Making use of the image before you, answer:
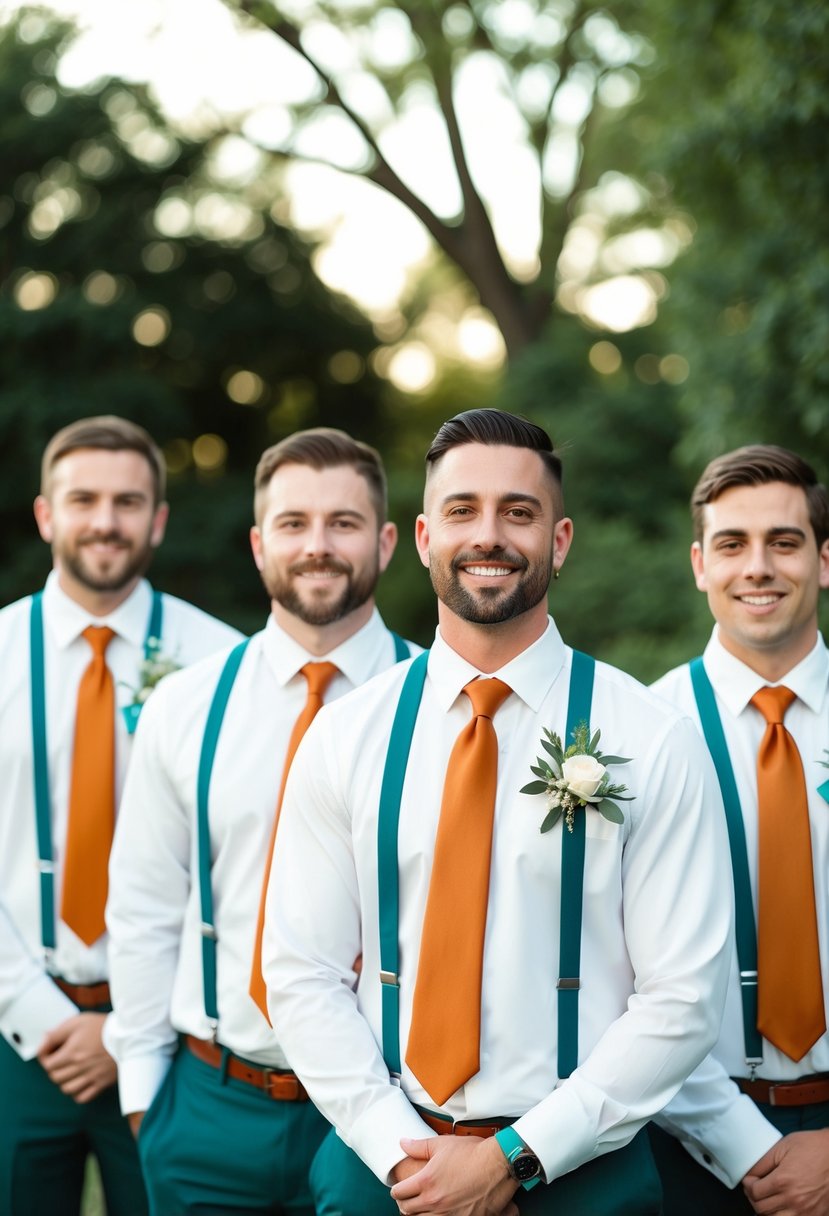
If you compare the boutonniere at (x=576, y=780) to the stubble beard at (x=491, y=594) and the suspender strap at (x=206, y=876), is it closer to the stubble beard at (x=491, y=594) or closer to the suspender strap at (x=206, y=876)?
the stubble beard at (x=491, y=594)

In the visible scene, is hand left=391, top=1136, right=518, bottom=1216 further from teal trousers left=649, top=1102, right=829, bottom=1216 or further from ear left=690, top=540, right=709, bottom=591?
ear left=690, top=540, right=709, bottom=591

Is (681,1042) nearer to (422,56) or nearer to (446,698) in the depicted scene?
(446,698)

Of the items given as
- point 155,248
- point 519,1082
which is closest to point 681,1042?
point 519,1082

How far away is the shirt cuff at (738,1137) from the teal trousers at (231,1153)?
97cm

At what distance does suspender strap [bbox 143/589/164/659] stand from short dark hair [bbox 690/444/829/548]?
5.84 feet

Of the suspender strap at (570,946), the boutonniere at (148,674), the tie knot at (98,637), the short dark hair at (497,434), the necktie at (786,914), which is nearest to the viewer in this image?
the suspender strap at (570,946)

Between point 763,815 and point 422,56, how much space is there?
47.9 ft

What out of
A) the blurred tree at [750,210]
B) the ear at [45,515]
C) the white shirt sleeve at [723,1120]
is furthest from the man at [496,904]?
the blurred tree at [750,210]

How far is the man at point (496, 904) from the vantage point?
2611 millimetres

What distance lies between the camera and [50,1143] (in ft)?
12.5

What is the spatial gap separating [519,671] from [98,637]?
1.75 meters

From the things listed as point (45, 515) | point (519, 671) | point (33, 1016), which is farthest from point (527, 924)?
point (45, 515)

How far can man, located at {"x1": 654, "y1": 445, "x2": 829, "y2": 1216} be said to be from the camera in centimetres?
298

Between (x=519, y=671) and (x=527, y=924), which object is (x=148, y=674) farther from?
(x=527, y=924)
